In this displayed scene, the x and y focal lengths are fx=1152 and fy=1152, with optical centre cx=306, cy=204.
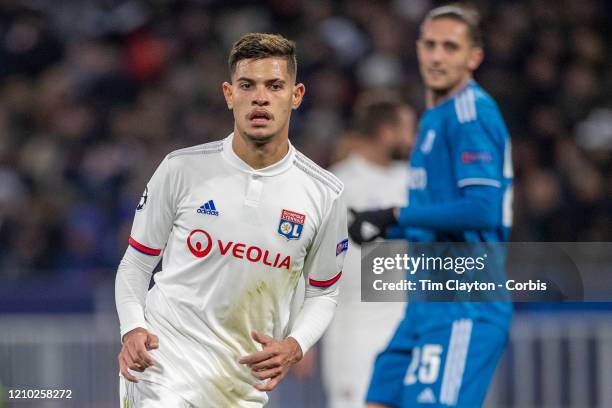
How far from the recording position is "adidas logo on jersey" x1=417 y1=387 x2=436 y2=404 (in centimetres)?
519

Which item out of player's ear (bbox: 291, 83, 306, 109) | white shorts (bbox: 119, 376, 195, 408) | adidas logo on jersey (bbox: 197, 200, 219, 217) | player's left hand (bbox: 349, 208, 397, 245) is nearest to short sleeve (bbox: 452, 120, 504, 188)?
player's left hand (bbox: 349, 208, 397, 245)

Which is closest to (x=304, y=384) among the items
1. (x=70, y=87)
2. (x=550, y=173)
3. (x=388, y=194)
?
(x=388, y=194)

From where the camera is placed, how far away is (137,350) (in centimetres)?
394

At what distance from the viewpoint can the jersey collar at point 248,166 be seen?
4285mm

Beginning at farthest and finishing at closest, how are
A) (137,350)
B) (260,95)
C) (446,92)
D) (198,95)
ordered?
(198,95)
(446,92)
(260,95)
(137,350)

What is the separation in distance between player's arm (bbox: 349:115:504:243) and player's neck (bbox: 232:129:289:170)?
3.92 feet

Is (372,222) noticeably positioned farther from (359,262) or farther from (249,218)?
(359,262)

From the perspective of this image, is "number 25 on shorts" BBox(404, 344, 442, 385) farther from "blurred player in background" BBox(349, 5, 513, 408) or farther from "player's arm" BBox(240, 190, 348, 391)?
"player's arm" BBox(240, 190, 348, 391)

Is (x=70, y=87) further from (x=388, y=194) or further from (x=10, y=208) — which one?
(x=388, y=194)

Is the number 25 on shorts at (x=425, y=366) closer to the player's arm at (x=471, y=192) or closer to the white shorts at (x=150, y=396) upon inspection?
the player's arm at (x=471, y=192)

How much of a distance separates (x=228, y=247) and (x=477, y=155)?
61.3 inches

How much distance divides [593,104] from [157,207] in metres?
7.69

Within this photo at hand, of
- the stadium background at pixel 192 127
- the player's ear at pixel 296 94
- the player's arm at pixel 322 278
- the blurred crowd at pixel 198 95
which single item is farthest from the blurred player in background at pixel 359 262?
the player's ear at pixel 296 94

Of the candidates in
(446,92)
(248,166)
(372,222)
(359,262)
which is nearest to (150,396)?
(248,166)
